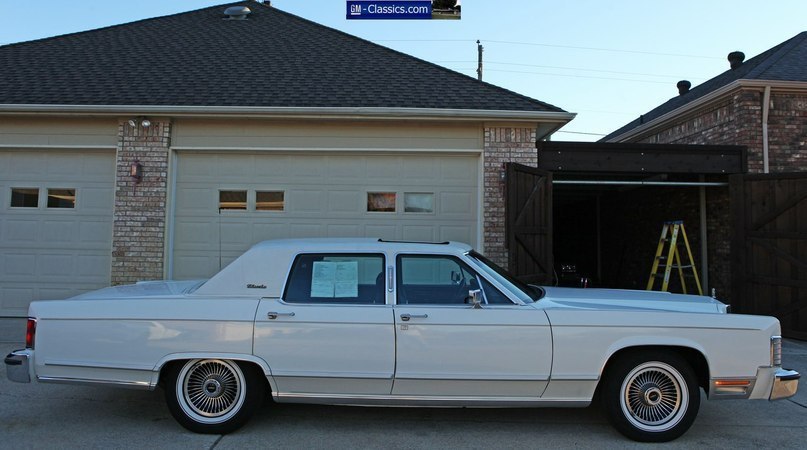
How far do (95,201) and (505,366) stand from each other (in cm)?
724

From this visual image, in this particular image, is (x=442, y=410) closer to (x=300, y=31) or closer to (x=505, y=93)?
(x=505, y=93)

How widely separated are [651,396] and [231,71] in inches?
315

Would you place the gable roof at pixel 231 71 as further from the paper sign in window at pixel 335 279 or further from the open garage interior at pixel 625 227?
the paper sign in window at pixel 335 279

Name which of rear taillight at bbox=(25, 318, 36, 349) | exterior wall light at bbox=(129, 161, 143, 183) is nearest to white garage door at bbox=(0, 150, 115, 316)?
exterior wall light at bbox=(129, 161, 143, 183)

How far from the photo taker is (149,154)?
8289 millimetres

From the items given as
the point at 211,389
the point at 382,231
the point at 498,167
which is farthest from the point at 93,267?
the point at 498,167

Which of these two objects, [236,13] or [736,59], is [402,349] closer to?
[236,13]

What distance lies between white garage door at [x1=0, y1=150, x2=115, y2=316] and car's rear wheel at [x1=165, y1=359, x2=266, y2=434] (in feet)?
16.7

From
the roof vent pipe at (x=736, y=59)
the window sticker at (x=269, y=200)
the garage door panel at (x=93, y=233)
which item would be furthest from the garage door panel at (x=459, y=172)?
the roof vent pipe at (x=736, y=59)

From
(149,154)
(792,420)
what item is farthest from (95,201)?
(792,420)

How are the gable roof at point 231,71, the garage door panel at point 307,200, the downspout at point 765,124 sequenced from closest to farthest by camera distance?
the gable roof at point 231,71 → the garage door panel at point 307,200 → the downspout at point 765,124

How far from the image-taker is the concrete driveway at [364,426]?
3.94 meters

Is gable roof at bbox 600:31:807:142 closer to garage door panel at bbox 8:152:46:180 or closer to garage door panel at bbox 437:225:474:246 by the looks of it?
garage door panel at bbox 437:225:474:246

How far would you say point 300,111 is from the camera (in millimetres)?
8078
